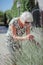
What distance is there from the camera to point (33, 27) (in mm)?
2852

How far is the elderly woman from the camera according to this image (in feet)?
9.16

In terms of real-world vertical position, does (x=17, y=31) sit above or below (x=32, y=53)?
above

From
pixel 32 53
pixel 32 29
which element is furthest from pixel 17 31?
pixel 32 53

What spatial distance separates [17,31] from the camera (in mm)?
2797

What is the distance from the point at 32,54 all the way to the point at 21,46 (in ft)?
0.43

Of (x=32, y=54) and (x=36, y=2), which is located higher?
(x=36, y=2)

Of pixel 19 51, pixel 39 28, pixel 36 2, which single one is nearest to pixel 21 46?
pixel 19 51

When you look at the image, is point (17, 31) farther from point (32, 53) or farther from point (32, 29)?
point (32, 53)

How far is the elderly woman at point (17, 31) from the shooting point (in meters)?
2.79

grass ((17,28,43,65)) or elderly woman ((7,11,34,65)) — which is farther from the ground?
elderly woman ((7,11,34,65))

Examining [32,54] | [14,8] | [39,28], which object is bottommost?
[32,54]

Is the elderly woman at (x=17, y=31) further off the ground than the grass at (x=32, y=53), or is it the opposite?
the elderly woman at (x=17, y=31)

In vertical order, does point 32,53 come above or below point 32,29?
below

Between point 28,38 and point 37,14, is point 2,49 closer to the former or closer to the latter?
point 28,38
